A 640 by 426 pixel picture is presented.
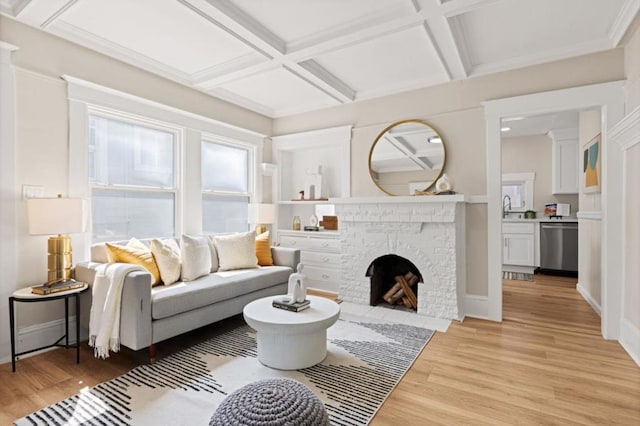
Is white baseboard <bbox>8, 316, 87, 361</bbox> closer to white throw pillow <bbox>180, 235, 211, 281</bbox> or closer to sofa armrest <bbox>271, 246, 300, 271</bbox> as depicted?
white throw pillow <bbox>180, 235, 211, 281</bbox>

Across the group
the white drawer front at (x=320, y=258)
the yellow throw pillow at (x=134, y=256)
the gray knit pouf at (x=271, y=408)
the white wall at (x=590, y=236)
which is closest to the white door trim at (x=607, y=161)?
the white wall at (x=590, y=236)

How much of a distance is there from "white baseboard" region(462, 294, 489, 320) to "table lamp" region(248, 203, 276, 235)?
8.62 feet

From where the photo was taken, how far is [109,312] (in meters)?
→ 2.39

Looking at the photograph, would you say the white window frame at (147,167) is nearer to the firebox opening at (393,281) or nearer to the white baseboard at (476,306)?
the firebox opening at (393,281)

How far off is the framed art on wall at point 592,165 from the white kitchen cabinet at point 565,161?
70.6 inches

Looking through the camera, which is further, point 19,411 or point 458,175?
point 458,175

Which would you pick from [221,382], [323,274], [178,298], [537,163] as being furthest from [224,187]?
[537,163]

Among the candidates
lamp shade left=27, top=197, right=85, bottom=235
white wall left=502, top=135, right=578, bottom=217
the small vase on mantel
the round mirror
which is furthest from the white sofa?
white wall left=502, top=135, right=578, bottom=217

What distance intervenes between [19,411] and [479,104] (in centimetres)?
440

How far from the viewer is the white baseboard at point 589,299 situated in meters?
3.65

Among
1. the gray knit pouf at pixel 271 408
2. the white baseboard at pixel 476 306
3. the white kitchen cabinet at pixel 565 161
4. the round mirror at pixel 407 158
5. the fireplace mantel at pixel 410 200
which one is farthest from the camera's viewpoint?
the white kitchen cabinet at pixel 565 161

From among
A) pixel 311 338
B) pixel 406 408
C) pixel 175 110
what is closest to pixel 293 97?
pixel 175 110

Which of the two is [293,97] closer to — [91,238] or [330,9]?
[330,9]

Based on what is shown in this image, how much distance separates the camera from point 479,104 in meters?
3.56
